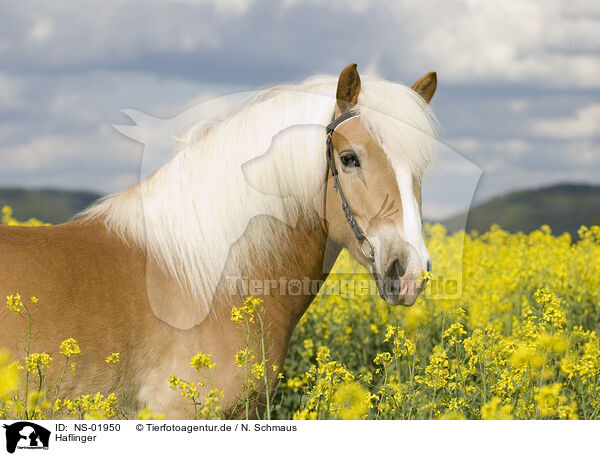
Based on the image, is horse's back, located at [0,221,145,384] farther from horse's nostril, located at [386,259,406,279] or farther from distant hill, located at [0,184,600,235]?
distant hill, located at [0,184,600,235]

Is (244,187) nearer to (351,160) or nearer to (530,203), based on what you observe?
(351,160)

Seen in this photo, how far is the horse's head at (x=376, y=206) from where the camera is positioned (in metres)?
2.94

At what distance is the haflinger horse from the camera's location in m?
3.01

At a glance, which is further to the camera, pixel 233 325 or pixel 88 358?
pixel 233 325

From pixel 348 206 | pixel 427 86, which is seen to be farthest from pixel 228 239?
pixel 427 86

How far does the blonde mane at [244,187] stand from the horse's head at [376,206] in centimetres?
13

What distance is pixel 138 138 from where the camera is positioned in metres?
3.59

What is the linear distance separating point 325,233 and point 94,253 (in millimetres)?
1456

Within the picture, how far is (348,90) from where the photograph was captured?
318 centimetres

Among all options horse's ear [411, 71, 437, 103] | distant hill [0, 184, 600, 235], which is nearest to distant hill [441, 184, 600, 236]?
distant hill [0, 184, 600, 235]
